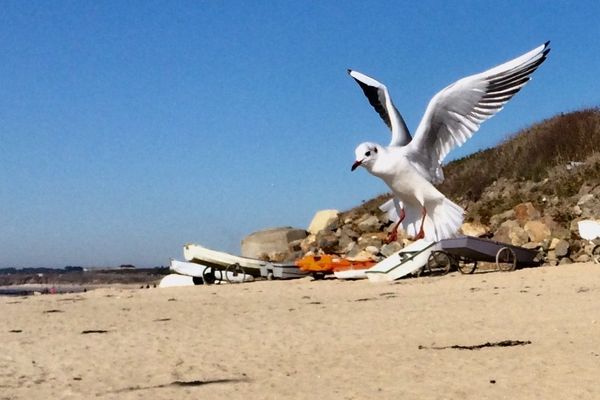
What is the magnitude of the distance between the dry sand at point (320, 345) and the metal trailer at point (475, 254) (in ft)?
6.57

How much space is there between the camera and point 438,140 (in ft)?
47.4

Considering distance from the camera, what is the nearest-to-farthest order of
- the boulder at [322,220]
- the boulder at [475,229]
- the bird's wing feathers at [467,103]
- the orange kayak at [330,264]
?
the bird's wing feathers at [467,103] → the orange kayak at [330,264] → the boulder at [475,229] → the boulder at [322,220]

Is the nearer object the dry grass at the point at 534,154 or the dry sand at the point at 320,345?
the dry sand at the point at 320,345

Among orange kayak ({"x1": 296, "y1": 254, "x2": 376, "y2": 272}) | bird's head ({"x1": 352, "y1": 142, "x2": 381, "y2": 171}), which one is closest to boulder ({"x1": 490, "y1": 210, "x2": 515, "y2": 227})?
orange kayak ({"x1": 296, "y1": 254, "x2": 376, "y2": 272})

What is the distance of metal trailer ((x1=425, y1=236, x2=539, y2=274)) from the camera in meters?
15.4

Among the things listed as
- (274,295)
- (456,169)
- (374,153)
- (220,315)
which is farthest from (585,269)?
(456,169)

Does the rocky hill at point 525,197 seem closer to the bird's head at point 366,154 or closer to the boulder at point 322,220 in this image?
the boulder at point 322,220

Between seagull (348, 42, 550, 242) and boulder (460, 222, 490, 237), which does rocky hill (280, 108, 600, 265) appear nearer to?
boulder (460, 222, 490, 237)

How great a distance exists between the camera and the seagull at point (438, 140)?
45.0 ft

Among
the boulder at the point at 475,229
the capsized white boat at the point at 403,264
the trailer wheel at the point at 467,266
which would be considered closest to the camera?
the capsized white boat at the point at 403,264

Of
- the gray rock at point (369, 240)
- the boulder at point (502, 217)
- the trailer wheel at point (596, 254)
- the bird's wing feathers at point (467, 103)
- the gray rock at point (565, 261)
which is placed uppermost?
the bird's wing feathers at point (467, 103)

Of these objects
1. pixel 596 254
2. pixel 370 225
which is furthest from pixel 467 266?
pixel 370 225

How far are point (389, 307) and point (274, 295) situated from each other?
3440 mm

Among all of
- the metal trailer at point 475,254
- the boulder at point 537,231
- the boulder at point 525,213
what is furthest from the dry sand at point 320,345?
the boulder at point 525,213
